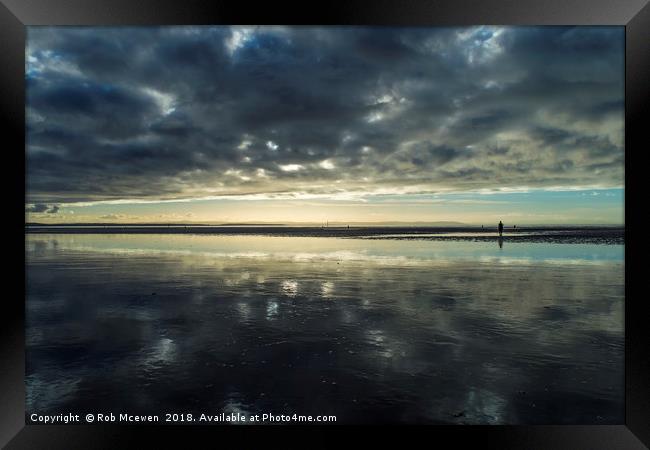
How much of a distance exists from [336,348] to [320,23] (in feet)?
16.4

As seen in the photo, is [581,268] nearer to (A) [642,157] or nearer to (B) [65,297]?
(A) [642,157]

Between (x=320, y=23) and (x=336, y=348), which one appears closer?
(x=320, y=23)

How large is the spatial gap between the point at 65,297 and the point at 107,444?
28.0 feet

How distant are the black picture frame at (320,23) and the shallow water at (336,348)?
0.69 metres

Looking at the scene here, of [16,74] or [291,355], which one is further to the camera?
[291,355]

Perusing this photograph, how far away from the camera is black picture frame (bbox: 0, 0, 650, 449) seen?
4285 millimetres

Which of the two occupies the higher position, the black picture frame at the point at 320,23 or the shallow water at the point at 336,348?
the black picture frame at the point at 320,23

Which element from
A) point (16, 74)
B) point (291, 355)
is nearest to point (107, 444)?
point (291, 355)

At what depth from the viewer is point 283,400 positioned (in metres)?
4.90

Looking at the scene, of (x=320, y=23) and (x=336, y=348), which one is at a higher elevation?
(x=320, y=23)

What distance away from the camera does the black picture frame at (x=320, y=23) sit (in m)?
4.29

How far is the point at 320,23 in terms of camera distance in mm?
4512

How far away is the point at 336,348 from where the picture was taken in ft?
21.7

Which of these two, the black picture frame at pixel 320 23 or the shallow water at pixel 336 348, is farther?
the shallow water at pixel 336 348
